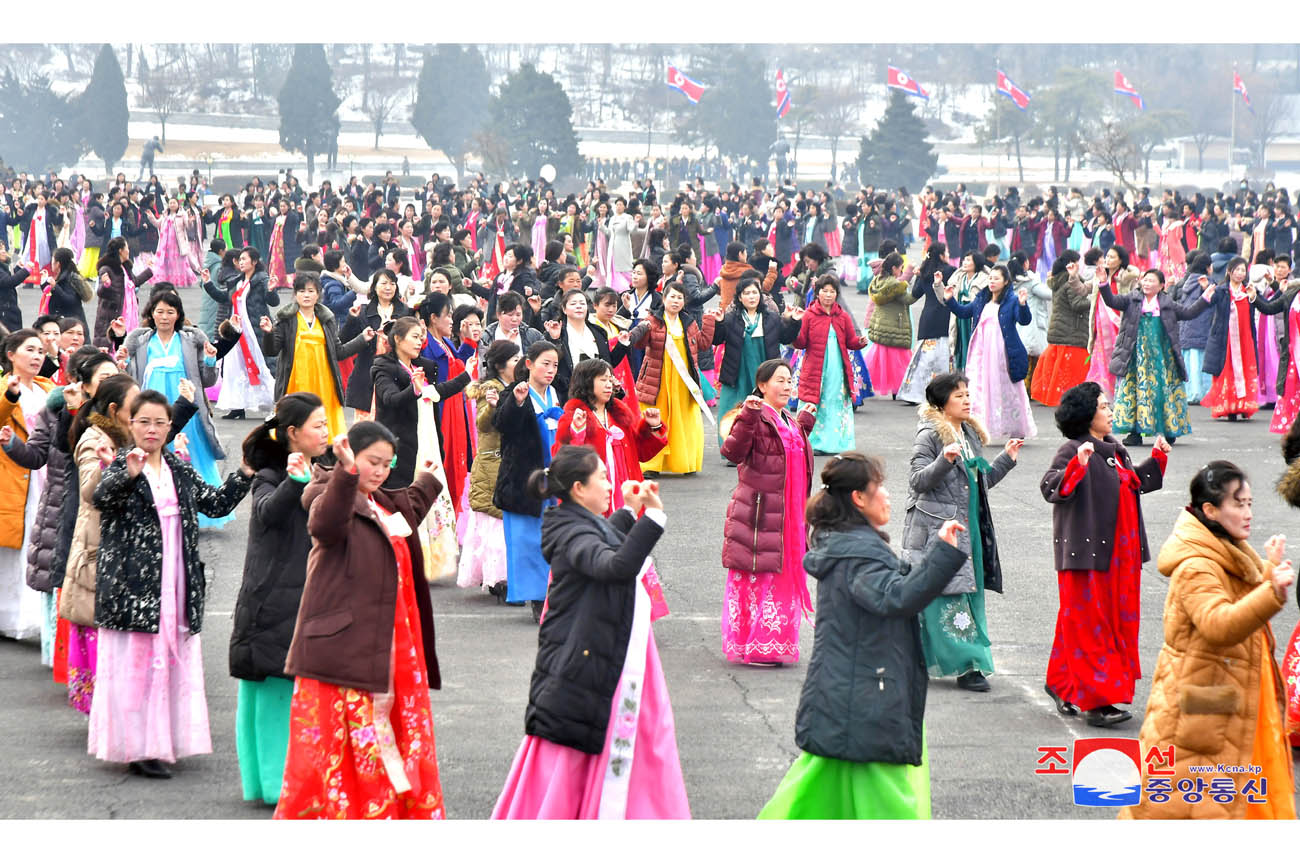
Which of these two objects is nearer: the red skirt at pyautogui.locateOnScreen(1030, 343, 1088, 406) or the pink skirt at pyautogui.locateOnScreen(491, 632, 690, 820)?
the pink skirt at pyautogui.locateOnScreen(491, 632, 690, 820)

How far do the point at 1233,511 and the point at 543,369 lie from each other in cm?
391

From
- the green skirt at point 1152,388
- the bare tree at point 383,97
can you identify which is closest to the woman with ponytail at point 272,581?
the green skirt at point 1152,388

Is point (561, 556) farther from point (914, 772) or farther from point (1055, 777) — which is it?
point (1055, 777)

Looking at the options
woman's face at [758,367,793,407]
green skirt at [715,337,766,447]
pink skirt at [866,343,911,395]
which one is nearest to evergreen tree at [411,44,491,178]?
pink skirt at [866,343,911,395]

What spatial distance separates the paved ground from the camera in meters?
5.72

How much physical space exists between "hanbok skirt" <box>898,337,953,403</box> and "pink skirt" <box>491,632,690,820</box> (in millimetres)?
9662

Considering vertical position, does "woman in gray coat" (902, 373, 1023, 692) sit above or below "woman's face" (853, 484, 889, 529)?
below

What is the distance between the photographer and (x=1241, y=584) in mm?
4895

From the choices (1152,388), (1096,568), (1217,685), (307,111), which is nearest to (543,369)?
(1096,568)

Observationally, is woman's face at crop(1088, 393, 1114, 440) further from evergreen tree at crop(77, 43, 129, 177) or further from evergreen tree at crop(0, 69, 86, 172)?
evergreen tree at crop(0, 69, 86, 172)

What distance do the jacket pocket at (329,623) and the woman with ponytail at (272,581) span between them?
1.72 ft

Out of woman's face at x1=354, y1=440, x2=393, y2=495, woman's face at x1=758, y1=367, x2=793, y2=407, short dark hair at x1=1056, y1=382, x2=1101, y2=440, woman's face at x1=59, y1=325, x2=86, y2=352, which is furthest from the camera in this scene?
woman's face at x1=59, y1=325, x2=86, y2=352

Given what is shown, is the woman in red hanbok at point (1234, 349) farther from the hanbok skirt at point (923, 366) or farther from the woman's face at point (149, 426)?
the woman's face at point (149, 426)

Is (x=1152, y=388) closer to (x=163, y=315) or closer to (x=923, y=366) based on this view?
(x=923, y=366)
